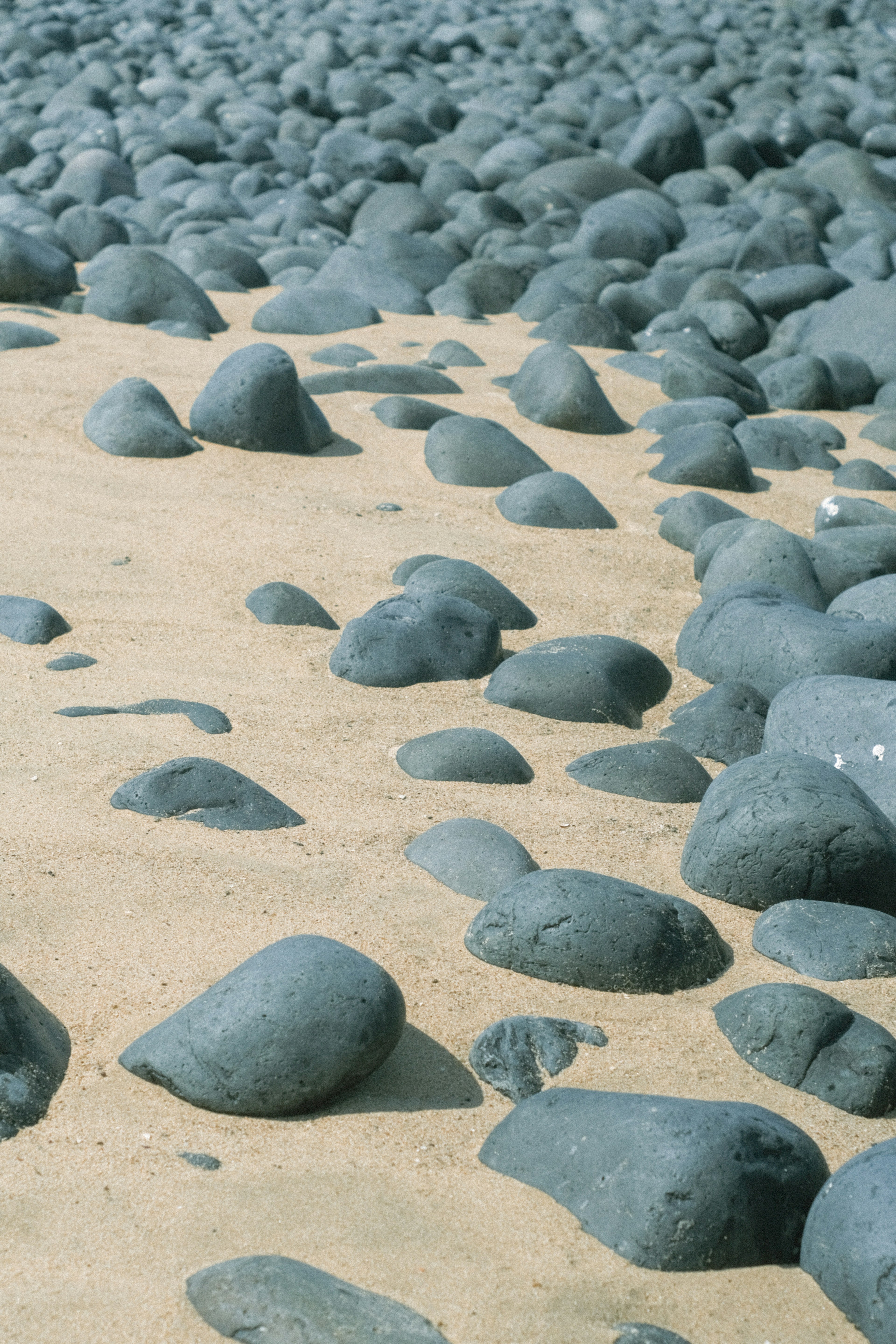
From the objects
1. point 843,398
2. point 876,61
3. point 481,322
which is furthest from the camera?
point 876,61

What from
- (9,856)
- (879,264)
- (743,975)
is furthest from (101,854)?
(879,264)

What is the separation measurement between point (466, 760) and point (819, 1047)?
3.08 ft

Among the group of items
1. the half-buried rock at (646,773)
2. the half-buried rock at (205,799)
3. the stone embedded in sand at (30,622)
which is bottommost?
the half-buried rock at (646,773)

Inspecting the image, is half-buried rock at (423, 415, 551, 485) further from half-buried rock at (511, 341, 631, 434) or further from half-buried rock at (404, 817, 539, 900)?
half-buried rock at (404, 817, 539, 900)

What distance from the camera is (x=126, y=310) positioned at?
19.1ft

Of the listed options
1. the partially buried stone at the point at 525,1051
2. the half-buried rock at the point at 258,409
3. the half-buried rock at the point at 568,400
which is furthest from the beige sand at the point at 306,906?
the half-buried rock at the point at 568,400

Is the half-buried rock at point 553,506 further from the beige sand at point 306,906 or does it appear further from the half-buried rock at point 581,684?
the half-buried rock at point 581,684

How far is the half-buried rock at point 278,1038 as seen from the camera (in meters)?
1.65

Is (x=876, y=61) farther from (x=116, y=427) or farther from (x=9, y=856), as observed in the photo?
(x=9, y=856)

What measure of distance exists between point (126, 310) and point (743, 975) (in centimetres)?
465

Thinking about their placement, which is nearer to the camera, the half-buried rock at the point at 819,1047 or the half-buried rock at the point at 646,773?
the half-buried rock at the point at 819,1047

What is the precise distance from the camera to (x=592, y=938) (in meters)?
1.93

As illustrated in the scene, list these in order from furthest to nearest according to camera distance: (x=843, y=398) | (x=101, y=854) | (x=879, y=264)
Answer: (x=879, y=264)
(x=843, y=398)
(x=101, y=854)

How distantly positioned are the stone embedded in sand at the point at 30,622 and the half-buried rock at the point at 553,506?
56.2 inches
